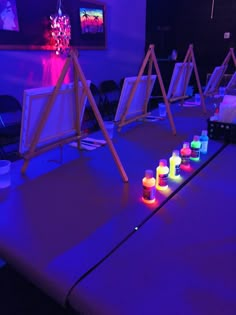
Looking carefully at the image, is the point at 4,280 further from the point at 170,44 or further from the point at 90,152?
the point at 170,44

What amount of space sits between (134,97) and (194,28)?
4.21 m

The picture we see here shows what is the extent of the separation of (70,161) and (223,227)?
3.05ft

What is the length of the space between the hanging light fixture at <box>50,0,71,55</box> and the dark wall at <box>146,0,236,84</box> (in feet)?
7.53

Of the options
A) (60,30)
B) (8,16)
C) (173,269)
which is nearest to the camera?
(173,269)

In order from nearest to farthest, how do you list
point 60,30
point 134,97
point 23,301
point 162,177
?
point 23,301 < point 162,177 < point 134,97 < point 60,30

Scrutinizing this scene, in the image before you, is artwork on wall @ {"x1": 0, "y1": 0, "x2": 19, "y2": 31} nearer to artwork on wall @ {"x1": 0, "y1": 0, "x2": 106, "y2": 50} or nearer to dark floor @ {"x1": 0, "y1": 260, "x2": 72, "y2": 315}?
artwork on wall @ {"x1": 0, "y1": 0, "x2": 106, "y2": 50}

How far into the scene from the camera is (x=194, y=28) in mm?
5617

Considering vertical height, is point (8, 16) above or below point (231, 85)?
Result: above

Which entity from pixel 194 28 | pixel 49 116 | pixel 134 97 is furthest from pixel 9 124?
pixel 194 28

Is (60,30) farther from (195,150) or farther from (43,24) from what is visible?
(195,150)

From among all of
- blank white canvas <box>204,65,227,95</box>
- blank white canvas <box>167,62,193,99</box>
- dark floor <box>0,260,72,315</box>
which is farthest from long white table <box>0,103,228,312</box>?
blank white canvas <box>204,65,227,95</box>

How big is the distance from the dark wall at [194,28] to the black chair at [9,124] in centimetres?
324

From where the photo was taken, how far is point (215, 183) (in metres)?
1.37

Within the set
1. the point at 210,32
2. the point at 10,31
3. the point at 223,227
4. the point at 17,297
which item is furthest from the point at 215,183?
the point at 210,32
